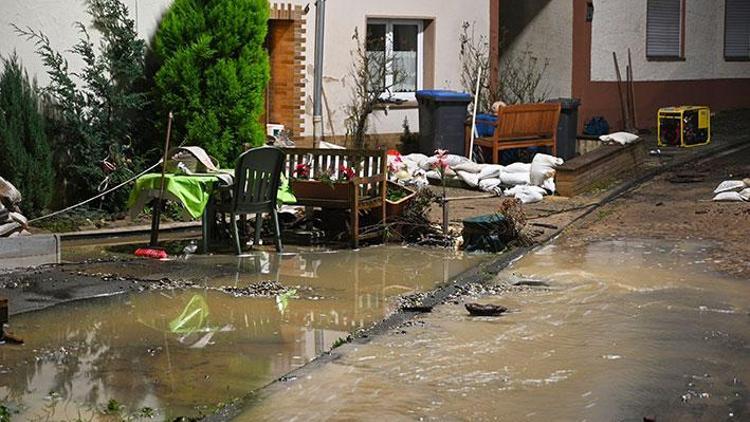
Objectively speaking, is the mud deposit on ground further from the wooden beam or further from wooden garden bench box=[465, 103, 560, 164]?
the wooden beam

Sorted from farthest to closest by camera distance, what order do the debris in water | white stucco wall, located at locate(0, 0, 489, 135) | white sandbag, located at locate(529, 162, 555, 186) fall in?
1. white sandbag, located at locate(529, 162, 555, 186)
2. white stucco wall, located at locate(0, 0, 489, 135)
3. the debris in water

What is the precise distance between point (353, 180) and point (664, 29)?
14934 mm

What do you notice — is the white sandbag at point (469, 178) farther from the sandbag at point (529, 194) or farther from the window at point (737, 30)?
the window at point (737, 30)

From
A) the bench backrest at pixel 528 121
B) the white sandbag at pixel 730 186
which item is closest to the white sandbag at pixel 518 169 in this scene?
the bench backrest at pixel 528 121

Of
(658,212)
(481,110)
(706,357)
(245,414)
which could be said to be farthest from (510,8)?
(245,414)

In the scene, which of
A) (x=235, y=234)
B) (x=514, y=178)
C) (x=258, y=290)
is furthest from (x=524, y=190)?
(x=258, y=290)

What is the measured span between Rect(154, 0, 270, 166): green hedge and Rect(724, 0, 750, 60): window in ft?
49.3

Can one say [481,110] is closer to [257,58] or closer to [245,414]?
[257,58]

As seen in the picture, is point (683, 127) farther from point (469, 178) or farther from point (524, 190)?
point (524, 190)

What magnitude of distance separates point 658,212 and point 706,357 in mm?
7035

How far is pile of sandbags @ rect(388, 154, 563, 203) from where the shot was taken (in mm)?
16016

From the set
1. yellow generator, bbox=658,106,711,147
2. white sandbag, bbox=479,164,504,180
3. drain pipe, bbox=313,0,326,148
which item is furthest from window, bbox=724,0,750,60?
drain pipe, bbox=313,0,326,148

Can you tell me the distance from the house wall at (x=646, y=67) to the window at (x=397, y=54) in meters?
3.94

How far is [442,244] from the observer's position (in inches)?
484
